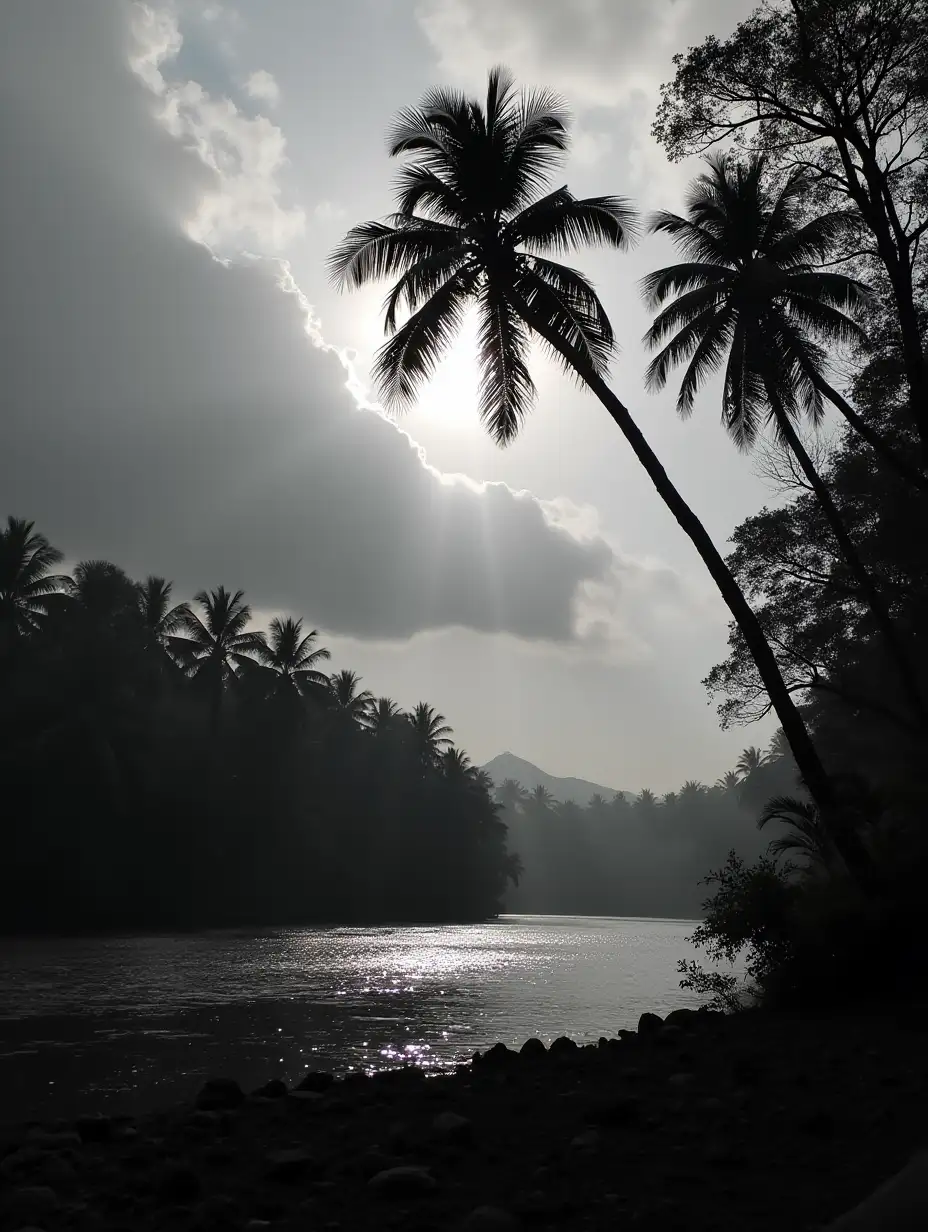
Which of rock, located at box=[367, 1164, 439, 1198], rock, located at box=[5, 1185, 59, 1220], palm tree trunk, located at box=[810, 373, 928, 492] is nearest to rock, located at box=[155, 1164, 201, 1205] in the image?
rock, located at box=[5, 1185, 59, 1220]

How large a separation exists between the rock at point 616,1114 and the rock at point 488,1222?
162 cm

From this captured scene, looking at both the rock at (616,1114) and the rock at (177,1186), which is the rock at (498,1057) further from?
the rock at (177,1186)

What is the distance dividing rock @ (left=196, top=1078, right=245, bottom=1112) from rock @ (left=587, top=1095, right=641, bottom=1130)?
2713 millimetres

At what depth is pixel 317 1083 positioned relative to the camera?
691cm

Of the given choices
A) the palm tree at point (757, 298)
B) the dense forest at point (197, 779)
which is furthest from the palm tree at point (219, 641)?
the palm tree at point (757, 298)

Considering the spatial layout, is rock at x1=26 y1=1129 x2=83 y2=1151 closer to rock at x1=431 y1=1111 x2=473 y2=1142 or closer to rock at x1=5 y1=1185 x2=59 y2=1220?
rock at x1=5 y1=1185 x2=59 y2=1220

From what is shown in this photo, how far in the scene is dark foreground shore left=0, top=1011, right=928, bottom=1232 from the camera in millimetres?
3852

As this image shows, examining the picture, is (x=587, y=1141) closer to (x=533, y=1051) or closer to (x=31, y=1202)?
(x=31, y=1202)

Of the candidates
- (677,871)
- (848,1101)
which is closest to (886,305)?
(848,1101)

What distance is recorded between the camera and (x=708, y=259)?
58.2ft

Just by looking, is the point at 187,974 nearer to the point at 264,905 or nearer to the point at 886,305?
the point at 886,305

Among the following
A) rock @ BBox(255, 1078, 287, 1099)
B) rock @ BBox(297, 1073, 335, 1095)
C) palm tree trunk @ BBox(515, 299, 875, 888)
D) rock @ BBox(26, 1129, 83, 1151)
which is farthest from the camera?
palm tree trunk @ BBox(515, 299, 875, 888)

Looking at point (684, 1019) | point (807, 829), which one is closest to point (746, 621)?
point (807, 829)

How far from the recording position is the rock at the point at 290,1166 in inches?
176
